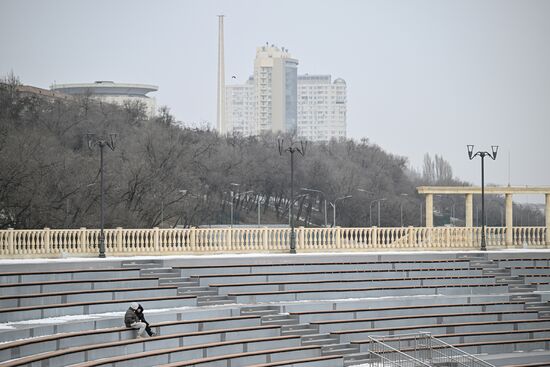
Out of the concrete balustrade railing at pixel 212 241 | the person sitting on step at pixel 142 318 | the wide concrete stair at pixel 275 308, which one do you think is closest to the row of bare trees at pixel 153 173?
the concrete balustrade railing at pixel 212 241

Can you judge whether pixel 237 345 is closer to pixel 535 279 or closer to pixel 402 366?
pixel 402 366

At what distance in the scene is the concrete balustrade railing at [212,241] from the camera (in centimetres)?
3609

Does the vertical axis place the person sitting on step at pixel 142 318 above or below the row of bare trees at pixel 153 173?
below

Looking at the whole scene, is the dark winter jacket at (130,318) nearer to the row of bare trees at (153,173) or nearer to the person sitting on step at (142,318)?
the person sitting on step at (142,318)

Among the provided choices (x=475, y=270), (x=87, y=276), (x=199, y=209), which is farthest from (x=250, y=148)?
(x=87, y=276)

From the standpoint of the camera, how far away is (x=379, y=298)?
34000 mm

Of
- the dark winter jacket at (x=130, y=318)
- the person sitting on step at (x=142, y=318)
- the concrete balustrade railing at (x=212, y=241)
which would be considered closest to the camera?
the dark winter jacket at (x=130, y=318)

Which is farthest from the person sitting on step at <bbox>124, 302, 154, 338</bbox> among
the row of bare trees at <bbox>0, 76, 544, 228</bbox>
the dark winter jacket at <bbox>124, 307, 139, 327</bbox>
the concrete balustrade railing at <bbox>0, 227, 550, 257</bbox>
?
the row of bare trees at <bbox>0, 76, 544, 228</bbox>

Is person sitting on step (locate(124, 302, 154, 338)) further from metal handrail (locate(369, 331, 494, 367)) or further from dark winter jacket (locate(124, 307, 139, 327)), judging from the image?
metal handrail (locate(369, 331, 494, 367))

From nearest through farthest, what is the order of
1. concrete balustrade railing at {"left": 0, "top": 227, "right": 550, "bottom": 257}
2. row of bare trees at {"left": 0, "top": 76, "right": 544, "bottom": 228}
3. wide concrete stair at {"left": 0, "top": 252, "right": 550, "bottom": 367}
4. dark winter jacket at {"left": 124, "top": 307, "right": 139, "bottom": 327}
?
wide concrete stair at {"left": 0, "top": 252, "right": 550, "bottom": 367}, dark winter jacket at {"left": 124, "top": 307, "right": 139, "bottom": 327}, concrete balustrade railing at {"left": 0, "top": 227, "right": 550, "bottom": 257}, row of bare trees at {"left": 0, "top": 76, "right": 544, "bottom": 228}

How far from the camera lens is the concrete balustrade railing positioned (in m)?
36.1

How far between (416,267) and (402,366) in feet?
28.6

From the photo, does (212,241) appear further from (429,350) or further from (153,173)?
(153,173)

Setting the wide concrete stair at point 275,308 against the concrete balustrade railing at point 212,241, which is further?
the concrete balustrade railing at point 212,241
